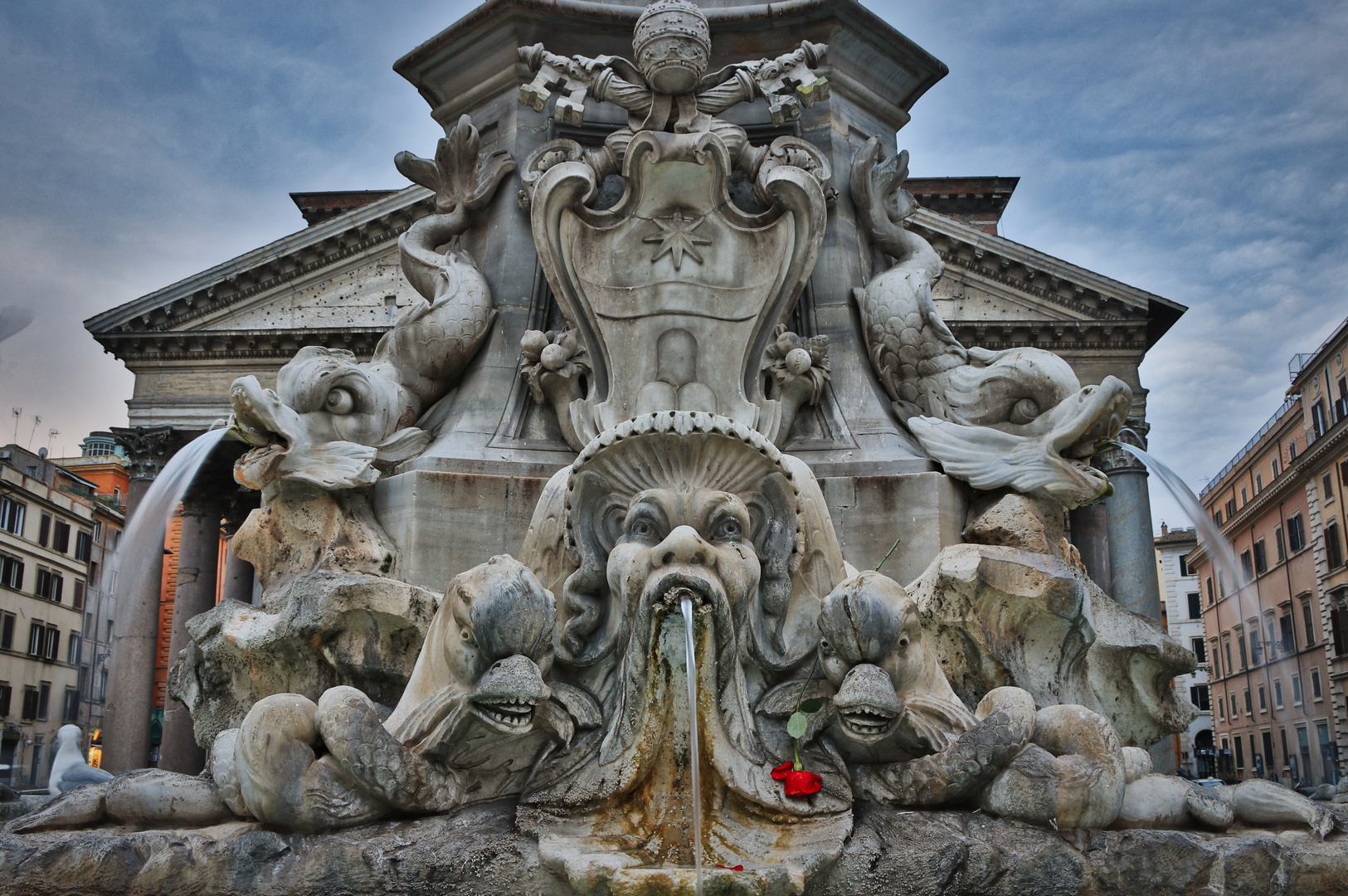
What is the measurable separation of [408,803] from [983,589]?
250cm

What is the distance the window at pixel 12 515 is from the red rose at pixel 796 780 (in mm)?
47397

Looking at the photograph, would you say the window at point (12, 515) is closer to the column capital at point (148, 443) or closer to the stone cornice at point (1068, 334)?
the column capital at point (148, 443)

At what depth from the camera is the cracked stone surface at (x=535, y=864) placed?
3.62 meters

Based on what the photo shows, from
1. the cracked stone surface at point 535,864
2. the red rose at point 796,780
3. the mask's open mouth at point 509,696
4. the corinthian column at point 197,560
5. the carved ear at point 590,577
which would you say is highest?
the corinthian column at point 197,560

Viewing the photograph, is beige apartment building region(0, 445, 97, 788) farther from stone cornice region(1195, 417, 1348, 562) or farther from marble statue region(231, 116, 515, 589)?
marble statue region(231, 116, 515, 589)

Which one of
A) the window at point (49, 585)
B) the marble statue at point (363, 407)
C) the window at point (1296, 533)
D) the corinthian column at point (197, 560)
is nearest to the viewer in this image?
the marble statue at point (363, 407)

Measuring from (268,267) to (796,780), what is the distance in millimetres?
34978

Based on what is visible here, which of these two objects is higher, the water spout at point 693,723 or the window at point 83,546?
the window at point 83,546

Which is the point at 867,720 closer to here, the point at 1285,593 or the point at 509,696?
the point at 509,696

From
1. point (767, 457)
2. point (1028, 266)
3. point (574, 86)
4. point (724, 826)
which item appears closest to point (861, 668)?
point (724, 826)

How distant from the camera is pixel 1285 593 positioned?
4566cm

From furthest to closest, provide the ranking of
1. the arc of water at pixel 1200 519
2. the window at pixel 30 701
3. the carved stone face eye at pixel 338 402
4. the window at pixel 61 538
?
the window at pixel 61 538 < the window at pixel 30 701 < the arc of water at pixel 1200 519 < the carved stone face eye at pixel 338 402

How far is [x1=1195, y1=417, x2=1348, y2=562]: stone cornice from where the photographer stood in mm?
40094

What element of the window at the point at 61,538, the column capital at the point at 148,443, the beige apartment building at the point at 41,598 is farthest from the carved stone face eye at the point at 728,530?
the window at the point at 61,538
